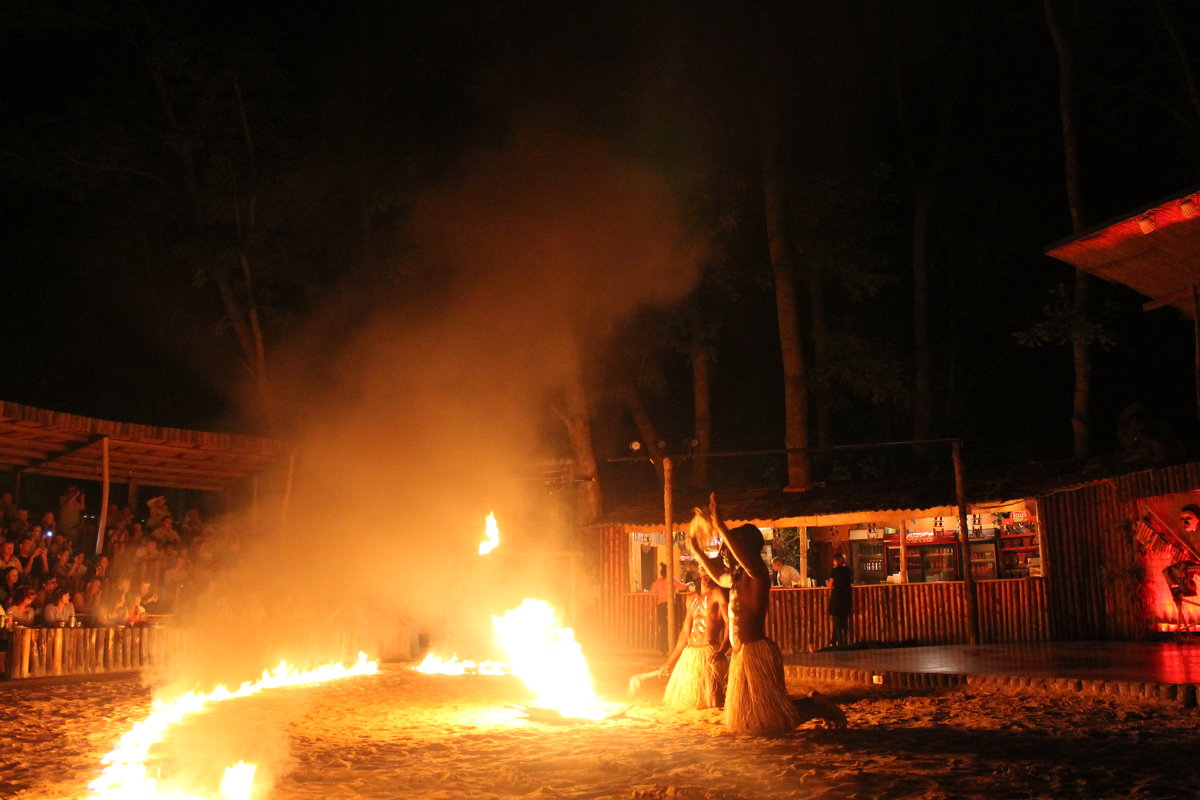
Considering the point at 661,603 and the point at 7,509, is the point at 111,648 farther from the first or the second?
the point at 661,603

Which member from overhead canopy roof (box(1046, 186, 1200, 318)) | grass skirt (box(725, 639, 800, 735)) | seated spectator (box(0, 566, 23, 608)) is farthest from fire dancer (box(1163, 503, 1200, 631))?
seated spectator (box(0, 566, 23, 608))

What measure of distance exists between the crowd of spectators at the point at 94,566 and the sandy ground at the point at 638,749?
8.49 feet

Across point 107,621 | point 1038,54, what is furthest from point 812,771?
point 1038,54

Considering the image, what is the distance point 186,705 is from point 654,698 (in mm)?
5138

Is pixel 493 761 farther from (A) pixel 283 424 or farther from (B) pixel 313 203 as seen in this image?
(B) pixel 313 203

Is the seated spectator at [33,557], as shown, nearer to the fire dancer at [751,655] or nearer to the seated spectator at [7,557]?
the seated spectator at [7,557]

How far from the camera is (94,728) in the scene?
30.7ft

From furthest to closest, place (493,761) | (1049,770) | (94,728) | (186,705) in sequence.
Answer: (186,705), (94,728), (493,761), (1049,770)

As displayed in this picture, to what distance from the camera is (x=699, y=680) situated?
9.95 m

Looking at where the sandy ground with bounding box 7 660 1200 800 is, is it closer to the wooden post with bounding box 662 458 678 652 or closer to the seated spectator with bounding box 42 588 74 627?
the seated spectator with bounding box 42 588 74 627

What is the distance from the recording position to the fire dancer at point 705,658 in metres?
9.88

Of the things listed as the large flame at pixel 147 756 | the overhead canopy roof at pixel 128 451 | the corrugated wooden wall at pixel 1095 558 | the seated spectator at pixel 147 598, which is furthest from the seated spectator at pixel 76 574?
the corrugated wooden wall at pixel 1095 558

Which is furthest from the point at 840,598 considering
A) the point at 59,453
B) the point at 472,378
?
the point at 59,453

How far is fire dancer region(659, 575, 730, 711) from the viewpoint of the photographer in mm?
9875
